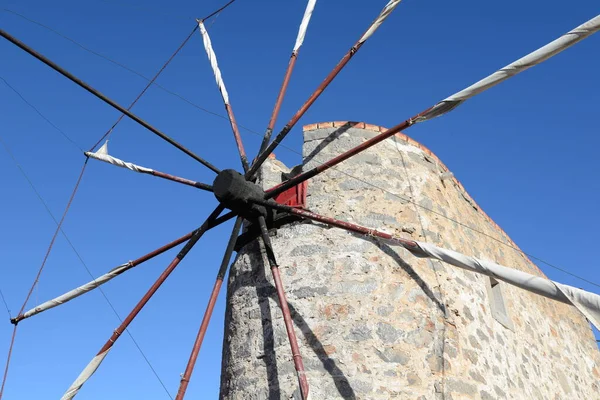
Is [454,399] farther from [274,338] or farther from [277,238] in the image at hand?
[277,238]

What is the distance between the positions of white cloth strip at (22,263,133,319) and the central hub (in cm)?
105

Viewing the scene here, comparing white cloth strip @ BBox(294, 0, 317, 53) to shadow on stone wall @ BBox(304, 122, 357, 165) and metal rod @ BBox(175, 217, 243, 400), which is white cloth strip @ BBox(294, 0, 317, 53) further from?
metal rod @ BBox(175, 217, 243, 400)

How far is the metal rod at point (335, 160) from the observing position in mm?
4910

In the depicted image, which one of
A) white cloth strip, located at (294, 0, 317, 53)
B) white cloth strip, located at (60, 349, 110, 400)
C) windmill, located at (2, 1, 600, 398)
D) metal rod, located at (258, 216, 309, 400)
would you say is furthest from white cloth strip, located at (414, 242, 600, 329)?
white cloth strip, located at (60, 349, 110, 400)

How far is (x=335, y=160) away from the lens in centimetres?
524

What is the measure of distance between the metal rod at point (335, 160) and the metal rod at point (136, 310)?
492mm

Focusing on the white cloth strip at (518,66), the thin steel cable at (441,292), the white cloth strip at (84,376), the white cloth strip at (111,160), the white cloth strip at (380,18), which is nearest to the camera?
the white cloth strip at (518,66)

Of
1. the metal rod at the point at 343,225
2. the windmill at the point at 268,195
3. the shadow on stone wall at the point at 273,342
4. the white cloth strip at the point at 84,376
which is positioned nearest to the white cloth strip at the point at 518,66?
the windmill at the point at 268,195

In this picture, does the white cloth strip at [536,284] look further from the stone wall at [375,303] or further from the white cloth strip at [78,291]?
the white cloth strip at [78,291]

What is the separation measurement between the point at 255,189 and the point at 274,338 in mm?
1238

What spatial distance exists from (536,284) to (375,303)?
127 cm

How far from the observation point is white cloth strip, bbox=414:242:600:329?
13.2 ft

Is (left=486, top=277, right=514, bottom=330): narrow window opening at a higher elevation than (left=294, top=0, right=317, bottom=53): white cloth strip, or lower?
lower

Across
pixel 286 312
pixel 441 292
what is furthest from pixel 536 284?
pixel 286 312
